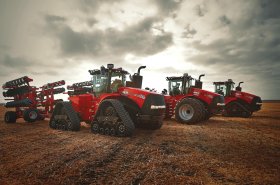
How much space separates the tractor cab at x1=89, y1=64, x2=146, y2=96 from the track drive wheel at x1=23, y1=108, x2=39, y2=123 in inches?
201

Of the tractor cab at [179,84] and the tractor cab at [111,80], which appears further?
the tractor cab at [179,84]

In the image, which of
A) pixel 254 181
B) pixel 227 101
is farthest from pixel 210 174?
pixel 227 101

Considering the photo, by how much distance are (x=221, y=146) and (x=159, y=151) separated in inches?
78.8

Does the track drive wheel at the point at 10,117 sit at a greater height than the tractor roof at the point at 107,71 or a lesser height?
lesser

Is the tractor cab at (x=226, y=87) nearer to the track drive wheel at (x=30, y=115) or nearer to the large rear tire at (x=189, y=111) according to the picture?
the large rear tire at (x=189, y=111)

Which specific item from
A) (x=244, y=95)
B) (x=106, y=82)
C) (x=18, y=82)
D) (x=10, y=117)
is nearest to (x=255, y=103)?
(x=244, y=95)

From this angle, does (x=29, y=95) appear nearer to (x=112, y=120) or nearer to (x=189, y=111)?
(x=112, y=120)

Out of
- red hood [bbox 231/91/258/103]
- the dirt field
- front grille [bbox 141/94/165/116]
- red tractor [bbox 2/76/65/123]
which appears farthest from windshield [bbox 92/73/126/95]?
red hood [bbox 231/91/258/103]

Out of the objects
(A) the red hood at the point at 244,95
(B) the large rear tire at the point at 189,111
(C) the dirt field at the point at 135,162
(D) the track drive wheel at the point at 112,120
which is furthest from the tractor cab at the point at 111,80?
(A) the red hood at the point at 244,95

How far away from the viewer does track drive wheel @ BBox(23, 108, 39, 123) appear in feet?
37.7

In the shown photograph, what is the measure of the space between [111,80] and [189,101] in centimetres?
534

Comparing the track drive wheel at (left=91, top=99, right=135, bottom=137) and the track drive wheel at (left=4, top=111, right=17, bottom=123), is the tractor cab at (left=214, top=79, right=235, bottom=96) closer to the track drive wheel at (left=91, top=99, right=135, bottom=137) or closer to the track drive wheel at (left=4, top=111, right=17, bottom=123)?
the track drive wheel at (left=91, top=99, right=135, bottom=137)

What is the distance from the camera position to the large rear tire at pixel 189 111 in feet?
37.9

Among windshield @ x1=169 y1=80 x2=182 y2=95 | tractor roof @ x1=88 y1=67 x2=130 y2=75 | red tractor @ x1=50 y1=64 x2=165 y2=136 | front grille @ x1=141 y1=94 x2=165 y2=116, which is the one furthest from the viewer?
windshield @ x1=169 y1=80 x2=182 y2=95
